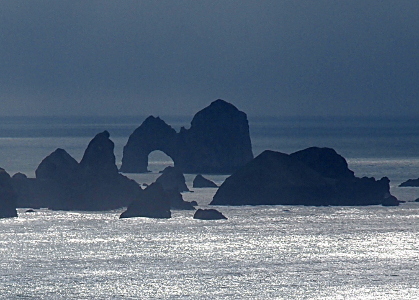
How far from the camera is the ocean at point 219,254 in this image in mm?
73812

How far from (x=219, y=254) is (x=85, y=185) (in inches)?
1285

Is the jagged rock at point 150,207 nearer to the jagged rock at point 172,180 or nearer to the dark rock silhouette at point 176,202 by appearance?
the dark rock silhouette at point 176,202

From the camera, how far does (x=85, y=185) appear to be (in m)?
118

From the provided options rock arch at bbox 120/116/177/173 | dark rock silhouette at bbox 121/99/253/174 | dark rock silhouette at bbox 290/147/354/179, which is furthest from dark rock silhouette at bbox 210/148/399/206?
dark rock silhouette at bbox 121/99/253/174

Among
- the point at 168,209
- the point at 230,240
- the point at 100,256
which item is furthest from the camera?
the point at 168,209

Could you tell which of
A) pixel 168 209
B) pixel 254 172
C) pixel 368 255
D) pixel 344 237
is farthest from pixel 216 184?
pixel 368 255

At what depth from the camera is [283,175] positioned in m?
125

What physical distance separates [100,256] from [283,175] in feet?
134

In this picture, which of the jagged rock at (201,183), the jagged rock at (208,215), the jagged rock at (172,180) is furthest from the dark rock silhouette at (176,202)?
the jagged rock at (201,183)

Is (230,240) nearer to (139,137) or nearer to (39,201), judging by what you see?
(39,201)

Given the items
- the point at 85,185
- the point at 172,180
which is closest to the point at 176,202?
the point at 85,185

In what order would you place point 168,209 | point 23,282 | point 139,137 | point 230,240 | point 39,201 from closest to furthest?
point 23,282, point 230,240, point 168,209, point 39,201, point 139,137

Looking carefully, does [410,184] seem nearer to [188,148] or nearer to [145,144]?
[188,148]

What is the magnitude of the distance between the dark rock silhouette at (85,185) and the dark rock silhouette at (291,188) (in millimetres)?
11600
